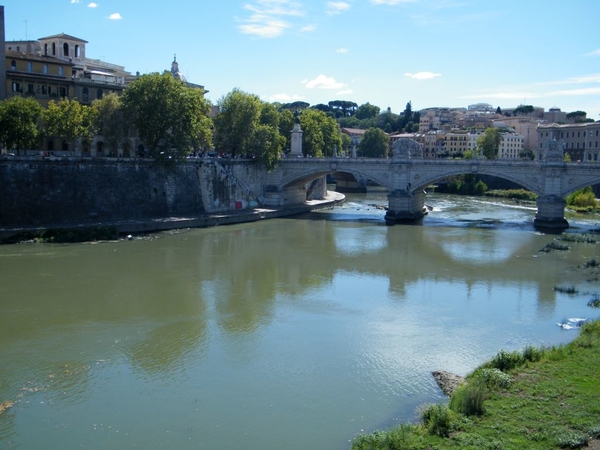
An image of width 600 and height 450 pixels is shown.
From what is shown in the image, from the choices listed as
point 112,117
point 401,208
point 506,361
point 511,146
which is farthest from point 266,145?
point 511,146

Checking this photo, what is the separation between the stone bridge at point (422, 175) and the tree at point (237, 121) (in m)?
2.87

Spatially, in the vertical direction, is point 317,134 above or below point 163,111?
below

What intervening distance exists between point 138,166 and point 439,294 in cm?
1890

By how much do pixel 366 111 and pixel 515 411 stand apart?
390 feet

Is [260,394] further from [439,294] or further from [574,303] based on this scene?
[574,303]

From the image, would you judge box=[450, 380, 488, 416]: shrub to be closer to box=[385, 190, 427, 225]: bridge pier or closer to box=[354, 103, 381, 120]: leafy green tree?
box=[385, 190, 427, 225]: bridge pier

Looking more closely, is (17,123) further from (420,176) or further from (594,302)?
(594,302)

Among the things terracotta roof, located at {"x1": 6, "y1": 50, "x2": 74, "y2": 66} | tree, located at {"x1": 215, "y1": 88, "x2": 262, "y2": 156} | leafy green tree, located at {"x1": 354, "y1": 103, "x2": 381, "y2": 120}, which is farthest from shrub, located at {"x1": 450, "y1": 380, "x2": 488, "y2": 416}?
leafy green tree, located at {"x1": 354, "y1": 103, "x2": 381, "y2": 120}

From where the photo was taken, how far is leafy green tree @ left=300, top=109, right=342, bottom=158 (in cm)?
4819

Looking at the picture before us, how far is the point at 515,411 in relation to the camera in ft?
31.3

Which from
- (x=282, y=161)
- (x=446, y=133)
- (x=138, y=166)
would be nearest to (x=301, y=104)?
(x=446, y=133)

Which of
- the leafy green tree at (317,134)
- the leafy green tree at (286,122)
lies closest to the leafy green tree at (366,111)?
the leafy green tree at (317,134)

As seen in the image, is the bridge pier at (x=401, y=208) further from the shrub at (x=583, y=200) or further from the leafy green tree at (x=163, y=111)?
the shrub at (x=583, y=200)

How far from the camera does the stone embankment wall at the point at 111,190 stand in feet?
90.0
